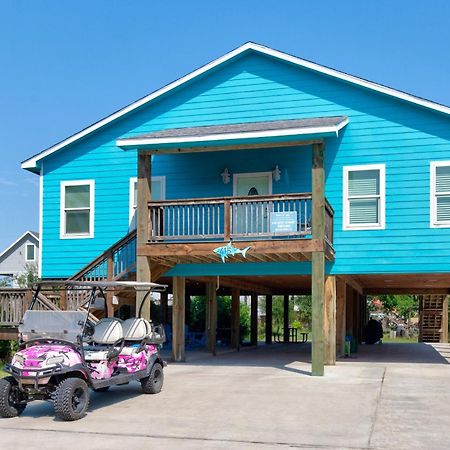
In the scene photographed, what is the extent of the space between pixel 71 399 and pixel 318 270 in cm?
716

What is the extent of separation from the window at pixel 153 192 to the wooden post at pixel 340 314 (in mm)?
5683

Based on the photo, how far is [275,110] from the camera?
726 inches

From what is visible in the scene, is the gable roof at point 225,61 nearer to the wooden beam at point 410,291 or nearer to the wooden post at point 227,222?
the wooden post at point 227,222

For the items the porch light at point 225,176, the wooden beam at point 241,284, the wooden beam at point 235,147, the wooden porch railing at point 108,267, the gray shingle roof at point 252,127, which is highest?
the gray shingle roof at point 252,127

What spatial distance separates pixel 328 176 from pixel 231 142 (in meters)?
3.00

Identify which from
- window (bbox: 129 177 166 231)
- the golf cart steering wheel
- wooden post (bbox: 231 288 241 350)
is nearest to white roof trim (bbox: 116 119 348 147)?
window (bbox: 129 177 166 231)

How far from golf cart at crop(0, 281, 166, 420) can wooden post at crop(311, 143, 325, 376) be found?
14.4 feet

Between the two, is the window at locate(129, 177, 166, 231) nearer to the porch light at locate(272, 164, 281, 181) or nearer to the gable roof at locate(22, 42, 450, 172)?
the gable roof at locate(22, 42, 450, 172)

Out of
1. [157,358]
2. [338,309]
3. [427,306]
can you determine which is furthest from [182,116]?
[427,306]

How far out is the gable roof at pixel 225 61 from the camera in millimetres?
16984

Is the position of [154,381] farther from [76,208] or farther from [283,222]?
[76,208]

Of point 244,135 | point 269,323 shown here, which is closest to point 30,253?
point 269,323

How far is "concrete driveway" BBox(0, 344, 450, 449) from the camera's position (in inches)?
332

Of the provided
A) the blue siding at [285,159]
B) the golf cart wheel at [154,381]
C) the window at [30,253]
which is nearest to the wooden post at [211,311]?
the blue siding at [285,159]
